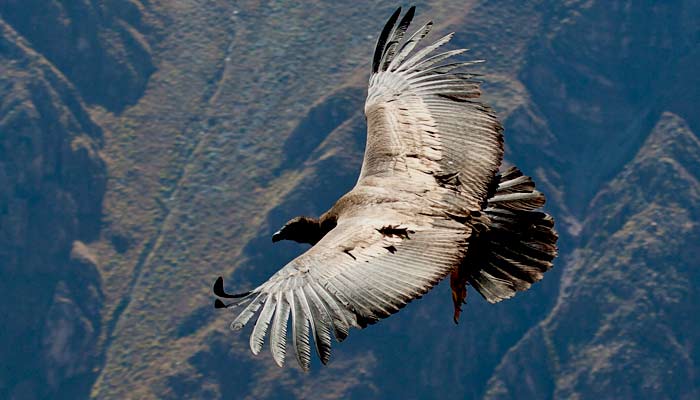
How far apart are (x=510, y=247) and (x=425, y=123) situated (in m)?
2.55

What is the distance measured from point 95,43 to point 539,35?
4856 cm

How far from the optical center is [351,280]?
22.8 meters

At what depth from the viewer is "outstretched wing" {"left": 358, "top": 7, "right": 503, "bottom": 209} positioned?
85.8ft

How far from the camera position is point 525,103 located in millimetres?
182875

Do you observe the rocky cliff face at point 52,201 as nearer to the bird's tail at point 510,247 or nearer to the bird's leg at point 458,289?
the bird's tail at point 510,247

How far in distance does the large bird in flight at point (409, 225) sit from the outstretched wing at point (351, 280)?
0.06 ft

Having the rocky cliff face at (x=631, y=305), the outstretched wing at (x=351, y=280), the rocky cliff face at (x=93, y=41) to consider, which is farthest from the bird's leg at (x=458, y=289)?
the rocky cliff face at (x=93, y=41)

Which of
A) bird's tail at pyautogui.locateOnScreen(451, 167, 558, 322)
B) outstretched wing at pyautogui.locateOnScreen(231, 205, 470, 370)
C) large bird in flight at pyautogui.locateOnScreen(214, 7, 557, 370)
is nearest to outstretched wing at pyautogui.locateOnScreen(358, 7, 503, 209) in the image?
large bird in flight at pyautogui.locateOnScreen(214, 7, 557, 370)

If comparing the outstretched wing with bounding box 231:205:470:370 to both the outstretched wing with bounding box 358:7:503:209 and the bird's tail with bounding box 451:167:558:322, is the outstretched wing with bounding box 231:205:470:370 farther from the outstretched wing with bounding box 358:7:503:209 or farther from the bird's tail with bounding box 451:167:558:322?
the bird's tail with bounding box 451:167:558:322

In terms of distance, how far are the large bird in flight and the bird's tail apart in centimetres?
2

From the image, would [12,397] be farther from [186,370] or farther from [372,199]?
[372,199]

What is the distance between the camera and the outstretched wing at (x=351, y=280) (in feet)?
72.0

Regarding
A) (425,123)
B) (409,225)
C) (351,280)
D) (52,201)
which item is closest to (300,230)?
(425,123)

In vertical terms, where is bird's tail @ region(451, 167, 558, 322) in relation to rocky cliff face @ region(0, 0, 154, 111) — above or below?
above
